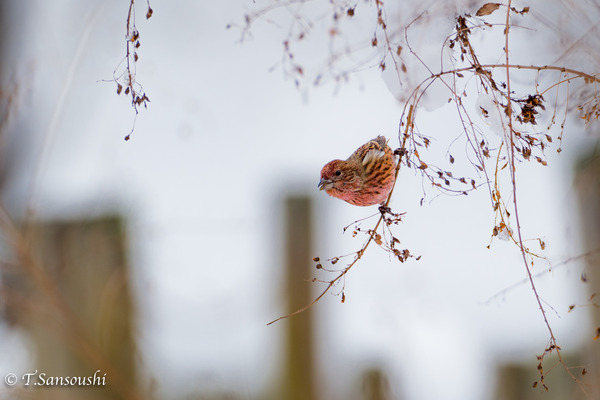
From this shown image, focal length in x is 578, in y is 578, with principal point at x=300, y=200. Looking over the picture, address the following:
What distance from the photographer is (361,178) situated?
0.85 meters

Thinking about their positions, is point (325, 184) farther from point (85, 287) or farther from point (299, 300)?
point (85, 287)

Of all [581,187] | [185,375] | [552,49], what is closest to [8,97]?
[185,375]

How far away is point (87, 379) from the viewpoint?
1.72 metres

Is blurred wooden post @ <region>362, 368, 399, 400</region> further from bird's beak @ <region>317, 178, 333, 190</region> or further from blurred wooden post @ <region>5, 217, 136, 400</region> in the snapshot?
bird's beak @ <region>317, 178, 333, 190</region>

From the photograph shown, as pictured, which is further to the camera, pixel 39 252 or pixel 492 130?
pixel 39 252

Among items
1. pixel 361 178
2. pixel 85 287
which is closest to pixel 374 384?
pixel 85 287

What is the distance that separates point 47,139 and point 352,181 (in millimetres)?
696

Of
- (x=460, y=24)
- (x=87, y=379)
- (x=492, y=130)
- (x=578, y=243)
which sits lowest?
(x=87, y=379)

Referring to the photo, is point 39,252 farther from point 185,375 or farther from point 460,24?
point 460,24

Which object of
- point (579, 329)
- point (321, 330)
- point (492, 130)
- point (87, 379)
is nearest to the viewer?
point (492, 130)
